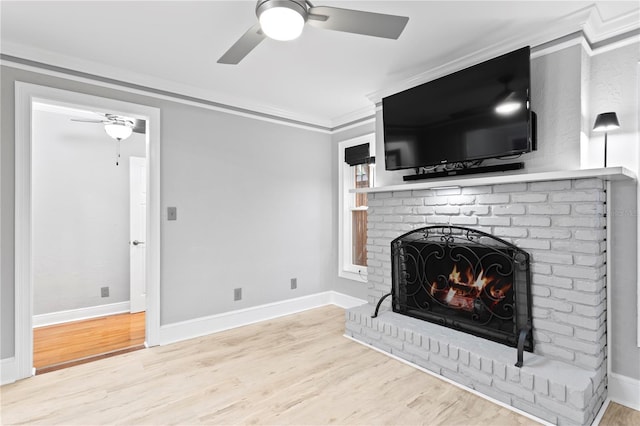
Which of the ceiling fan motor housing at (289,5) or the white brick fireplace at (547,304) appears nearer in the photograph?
the ceiling fan motor housing at (289,5)

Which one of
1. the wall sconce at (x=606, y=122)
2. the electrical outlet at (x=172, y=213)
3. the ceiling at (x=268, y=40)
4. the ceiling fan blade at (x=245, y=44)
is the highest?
the ceiling at (x=268, y=40)

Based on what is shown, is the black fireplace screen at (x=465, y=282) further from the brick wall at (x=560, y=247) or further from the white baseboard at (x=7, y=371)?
the white baseboard at (x=7, y=371)

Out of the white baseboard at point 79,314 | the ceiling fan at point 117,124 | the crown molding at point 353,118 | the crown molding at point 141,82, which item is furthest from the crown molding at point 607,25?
the white baseboard at point 79,314

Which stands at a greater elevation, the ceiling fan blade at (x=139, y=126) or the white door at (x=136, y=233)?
the ceiling fan blade at (x=139, y=126)

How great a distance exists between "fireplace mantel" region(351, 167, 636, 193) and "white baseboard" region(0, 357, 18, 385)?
3.22 meters

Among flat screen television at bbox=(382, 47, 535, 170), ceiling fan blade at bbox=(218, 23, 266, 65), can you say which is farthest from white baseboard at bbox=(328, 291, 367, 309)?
ceiling fan blade at bbox=(218, 23, 266, 65)

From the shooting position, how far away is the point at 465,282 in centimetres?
271

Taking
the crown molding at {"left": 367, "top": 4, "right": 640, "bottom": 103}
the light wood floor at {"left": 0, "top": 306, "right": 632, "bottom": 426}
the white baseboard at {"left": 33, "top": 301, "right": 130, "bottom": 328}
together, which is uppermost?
the crown molding at {"left": 367, "top": 4, "right": 640, "bottom": 103}

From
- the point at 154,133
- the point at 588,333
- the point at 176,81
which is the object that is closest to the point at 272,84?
the point at 176,81

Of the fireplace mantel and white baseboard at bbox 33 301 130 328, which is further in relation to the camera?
white baseboard at bbox 33 301 130 328

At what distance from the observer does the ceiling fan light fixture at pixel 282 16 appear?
1552 millimetres

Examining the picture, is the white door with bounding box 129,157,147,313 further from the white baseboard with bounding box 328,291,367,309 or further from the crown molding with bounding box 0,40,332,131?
the white baseboard with bounding box 328,291,367,309

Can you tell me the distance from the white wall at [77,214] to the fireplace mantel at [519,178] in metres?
3.40

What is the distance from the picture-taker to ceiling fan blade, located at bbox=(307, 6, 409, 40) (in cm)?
152
